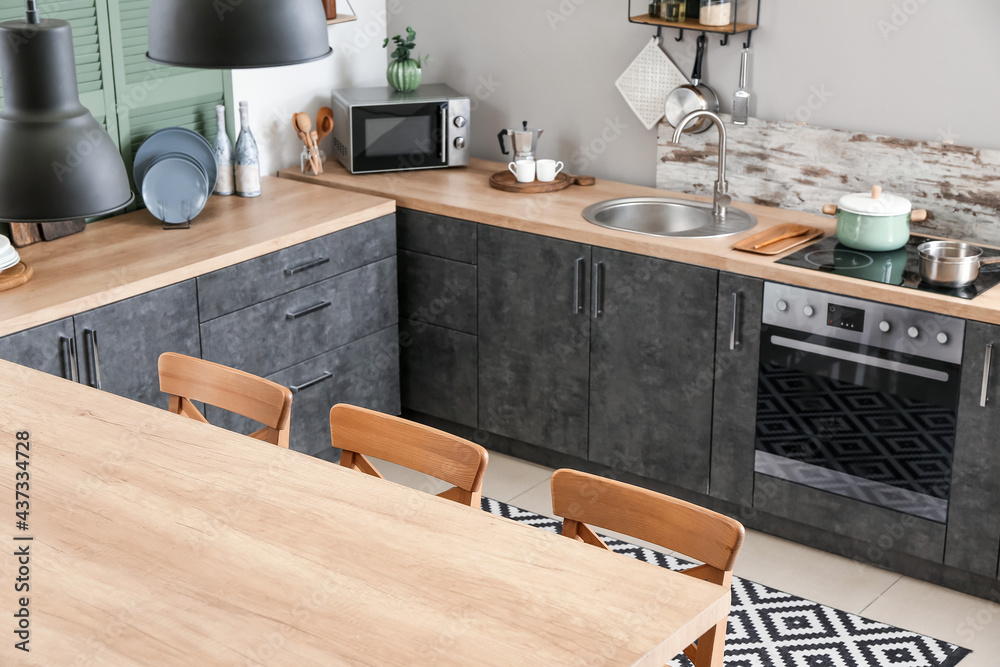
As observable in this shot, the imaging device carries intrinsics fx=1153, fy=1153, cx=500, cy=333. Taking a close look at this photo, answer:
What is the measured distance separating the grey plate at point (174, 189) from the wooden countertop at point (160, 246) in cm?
6

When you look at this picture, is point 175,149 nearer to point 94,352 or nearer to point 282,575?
point 94,352

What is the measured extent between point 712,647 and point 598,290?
6.54 feet

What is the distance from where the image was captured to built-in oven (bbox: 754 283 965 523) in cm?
324

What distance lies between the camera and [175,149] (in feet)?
13.2

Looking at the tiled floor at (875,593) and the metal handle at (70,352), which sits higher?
the metal handle at (70,352)

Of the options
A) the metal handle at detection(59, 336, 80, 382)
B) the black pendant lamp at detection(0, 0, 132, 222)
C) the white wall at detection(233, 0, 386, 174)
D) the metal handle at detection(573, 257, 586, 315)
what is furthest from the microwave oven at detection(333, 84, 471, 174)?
the black pendant lamp at detection(0, 0, 132, 222)

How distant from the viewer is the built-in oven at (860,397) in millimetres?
3236

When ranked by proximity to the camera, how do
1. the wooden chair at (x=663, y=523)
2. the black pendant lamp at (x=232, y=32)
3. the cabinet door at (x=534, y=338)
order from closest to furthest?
the black pendant lamp at (x=232, y=32), the wooden chair at (x=663, y=523), the cabinet door at (x=534, y=338)

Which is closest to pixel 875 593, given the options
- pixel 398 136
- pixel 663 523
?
pixel 663 523

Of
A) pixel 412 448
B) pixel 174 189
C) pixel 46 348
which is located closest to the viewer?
pixel 412 448

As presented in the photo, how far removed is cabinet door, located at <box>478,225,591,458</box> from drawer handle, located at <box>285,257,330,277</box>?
55 centimetres

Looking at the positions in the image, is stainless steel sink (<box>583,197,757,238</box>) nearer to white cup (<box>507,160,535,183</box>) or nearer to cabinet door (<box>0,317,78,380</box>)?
white cup (<box>507,160,535,183</box>)

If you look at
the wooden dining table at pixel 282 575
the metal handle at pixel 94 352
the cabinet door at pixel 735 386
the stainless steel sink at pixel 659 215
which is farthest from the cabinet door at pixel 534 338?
the wooden dining table at pixel 282 575

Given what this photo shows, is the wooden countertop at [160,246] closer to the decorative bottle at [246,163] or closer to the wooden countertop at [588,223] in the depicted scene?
the decorative bottle at [246,163]
